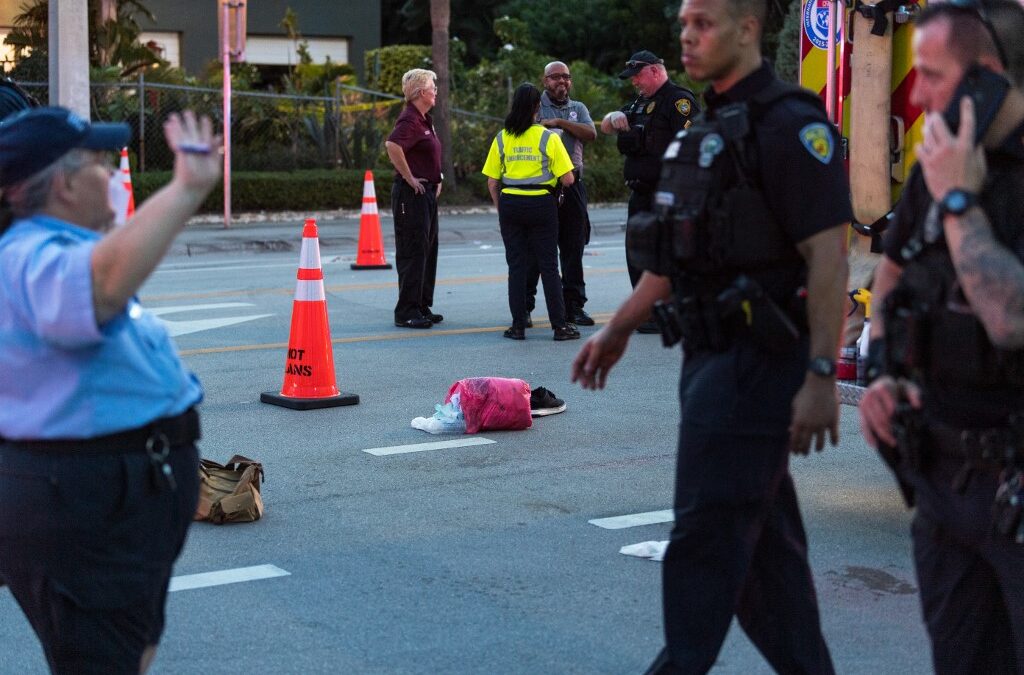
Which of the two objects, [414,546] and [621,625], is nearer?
[621,625]

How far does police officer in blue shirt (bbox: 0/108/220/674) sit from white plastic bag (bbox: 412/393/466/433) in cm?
485

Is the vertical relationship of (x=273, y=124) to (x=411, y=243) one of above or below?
above

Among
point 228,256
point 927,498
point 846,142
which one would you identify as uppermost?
point 846,142

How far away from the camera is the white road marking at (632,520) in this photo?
6.30 metres

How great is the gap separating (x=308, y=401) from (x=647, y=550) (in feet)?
10.9

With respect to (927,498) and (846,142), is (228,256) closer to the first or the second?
(846,142)

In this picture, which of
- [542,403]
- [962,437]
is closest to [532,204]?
[542,403]

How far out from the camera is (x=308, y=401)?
343 inches

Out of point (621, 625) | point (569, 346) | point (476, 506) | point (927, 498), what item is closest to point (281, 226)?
point (569, 346)

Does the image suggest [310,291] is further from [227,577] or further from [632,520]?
[227,577]

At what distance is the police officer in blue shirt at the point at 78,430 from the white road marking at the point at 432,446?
4.40 meters

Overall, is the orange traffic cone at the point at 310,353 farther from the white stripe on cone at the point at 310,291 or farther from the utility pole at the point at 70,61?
the utility pole at the point at 70,61

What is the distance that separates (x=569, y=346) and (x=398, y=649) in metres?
6.36

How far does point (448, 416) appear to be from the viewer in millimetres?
8133
